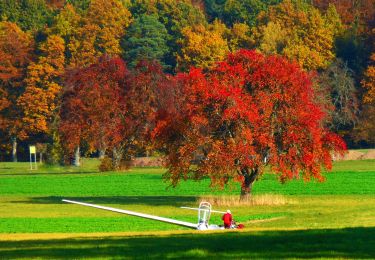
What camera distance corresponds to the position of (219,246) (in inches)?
1185

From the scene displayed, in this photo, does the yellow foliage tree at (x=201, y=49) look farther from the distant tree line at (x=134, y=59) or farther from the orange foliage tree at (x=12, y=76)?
the orange foliage tree at (x=12, y=76)

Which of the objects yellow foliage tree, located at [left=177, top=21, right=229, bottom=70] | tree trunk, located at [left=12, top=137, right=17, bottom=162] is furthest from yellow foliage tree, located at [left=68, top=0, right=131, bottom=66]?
tree trunk, located at [left=12, top=137, right=17, bottom=162]

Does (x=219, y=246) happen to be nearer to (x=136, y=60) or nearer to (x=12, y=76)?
(x=12, y=76)

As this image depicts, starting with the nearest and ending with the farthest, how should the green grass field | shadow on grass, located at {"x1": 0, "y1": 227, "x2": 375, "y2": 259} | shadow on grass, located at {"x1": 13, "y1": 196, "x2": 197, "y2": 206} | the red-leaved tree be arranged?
shadow on grass, located at {"x1": 0, "y1": 227, "x2": 375, "y2": 259}, the green grass field, the red-leaved tree, shadow on grass, located at {"x1": 13, "y1": 196, "x2": 197, "y2": 206}

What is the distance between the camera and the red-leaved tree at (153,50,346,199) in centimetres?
6122

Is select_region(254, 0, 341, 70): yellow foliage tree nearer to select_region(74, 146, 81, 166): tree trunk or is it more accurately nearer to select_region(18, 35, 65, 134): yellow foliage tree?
select_region(18, 35, 65, 134): yellow foliage tree

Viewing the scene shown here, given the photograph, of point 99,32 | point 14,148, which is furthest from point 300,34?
point 14,148

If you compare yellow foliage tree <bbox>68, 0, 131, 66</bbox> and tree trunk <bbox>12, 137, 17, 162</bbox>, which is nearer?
tree trunk <bbox>12, 137, 17, 162</bbox>

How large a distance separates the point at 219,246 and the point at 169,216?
24.0 meters

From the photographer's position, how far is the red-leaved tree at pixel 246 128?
6122 centimetres

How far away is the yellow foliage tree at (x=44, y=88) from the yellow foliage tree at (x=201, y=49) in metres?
14.1

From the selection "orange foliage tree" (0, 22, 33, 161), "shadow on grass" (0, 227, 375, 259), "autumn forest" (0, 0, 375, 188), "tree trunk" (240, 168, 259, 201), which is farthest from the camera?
"orange foliage tree" (0, 22, 33, 161)

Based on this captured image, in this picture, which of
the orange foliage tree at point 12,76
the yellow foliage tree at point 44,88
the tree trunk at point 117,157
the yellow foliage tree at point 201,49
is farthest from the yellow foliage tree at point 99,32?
the tree trunk at point 117,157

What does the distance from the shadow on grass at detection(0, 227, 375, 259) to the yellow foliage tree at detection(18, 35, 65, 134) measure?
327 ft
